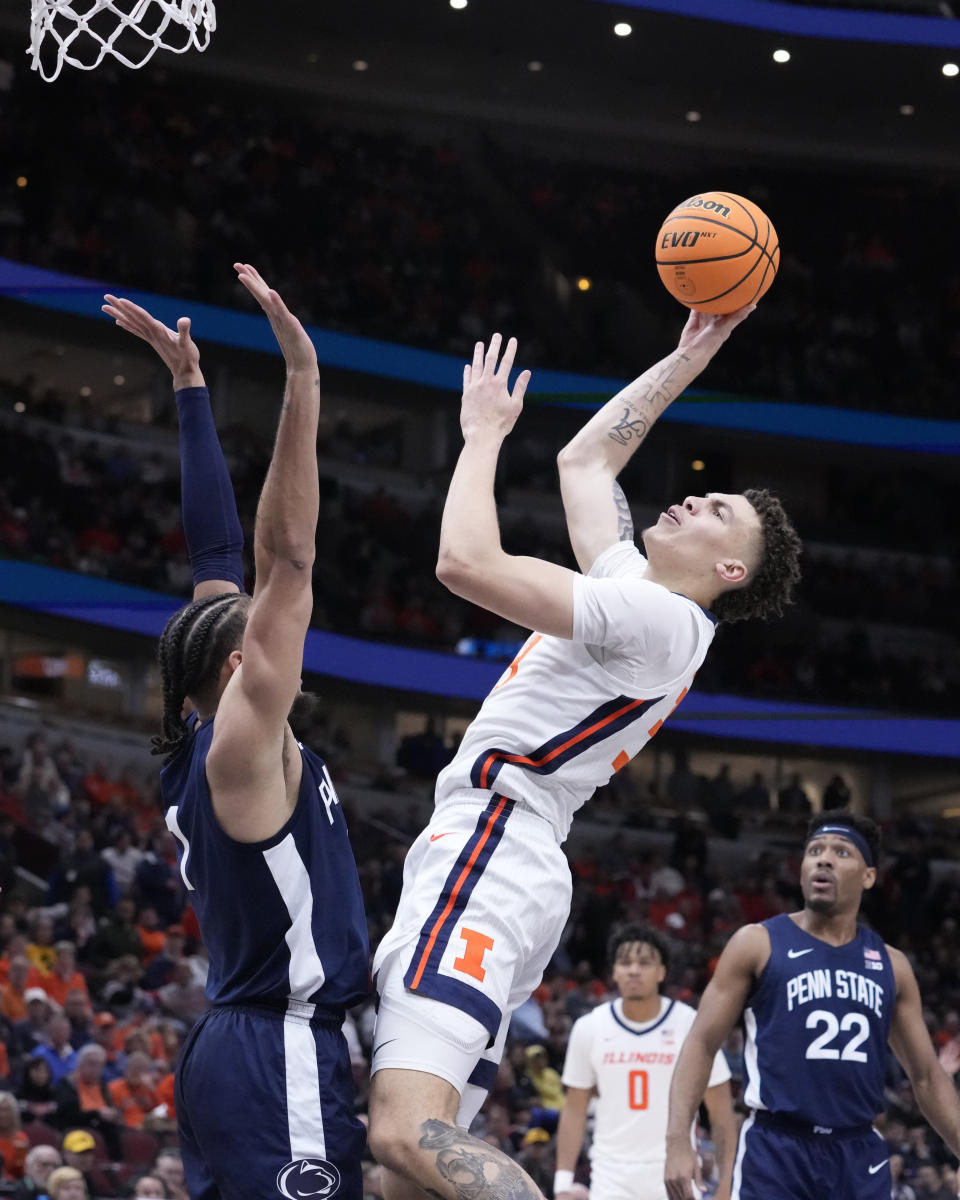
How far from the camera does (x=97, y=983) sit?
38.8ft

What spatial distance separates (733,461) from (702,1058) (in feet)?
68.1

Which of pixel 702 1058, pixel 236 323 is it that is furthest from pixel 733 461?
pixel 702 1058

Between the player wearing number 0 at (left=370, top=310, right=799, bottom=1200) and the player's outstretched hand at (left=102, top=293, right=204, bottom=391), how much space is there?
76 centimetres

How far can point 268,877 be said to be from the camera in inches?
131

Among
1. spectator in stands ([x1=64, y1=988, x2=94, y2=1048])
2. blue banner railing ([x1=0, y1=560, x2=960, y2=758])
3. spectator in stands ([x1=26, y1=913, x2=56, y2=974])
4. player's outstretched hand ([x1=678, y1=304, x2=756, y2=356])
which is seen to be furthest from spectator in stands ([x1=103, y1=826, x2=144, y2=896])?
player's outstretched hand ([x1=678, y1=304, x2=756, y2=356])

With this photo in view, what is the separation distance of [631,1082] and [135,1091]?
381 centimetres

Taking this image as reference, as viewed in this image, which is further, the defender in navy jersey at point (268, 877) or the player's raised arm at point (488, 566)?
the player's raised arm at point (488, 566)

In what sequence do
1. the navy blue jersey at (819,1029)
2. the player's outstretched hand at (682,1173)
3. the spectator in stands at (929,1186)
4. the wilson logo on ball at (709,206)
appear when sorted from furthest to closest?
the spectator in stands at (929,1186) < the navy blue jersey at (819,1029) < the player's outstretched hand at (682,1173) < the wilson logo on ball at (709,206)

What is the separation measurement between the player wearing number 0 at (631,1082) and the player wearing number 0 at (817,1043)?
5.48ft

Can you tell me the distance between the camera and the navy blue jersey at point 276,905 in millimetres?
3342

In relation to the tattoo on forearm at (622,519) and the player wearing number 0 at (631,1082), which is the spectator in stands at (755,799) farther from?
the tattoo on forearm at (622,519)

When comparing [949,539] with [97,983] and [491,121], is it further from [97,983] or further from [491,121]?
[97,983]

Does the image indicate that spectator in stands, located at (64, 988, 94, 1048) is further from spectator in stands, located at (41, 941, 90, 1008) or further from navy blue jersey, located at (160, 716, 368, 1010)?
navy blue jersey, located at (160, 716, 368, 1010)

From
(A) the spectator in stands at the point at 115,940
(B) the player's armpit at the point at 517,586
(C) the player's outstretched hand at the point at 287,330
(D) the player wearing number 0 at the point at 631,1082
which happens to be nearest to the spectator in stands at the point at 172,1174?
(D) the player wearing number 0 at the point at 631,1082
